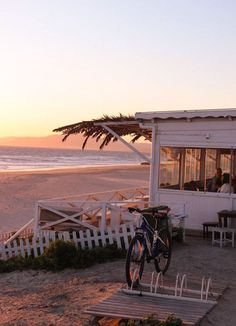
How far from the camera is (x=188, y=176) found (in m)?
12.9

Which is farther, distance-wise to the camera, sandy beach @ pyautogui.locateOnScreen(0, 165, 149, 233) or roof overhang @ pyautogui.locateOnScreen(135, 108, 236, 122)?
sandy beach @ pyautogui.locateOnScreen(0, 165, 149, 233)

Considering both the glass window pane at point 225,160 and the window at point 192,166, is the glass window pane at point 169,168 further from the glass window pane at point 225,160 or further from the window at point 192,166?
the glass window pane at point 225,160

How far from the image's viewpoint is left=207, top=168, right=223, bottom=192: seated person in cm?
1247

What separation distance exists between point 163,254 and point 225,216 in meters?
3.43

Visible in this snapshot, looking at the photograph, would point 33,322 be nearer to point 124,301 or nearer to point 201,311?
point 124,301

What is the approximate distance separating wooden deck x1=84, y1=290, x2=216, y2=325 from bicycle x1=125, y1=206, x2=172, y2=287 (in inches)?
19.9

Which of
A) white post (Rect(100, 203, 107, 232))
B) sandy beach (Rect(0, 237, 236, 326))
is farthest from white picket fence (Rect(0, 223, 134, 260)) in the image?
sandy beach (Rect(0, 237, 236, 326))

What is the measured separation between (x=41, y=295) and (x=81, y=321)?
5.84 ft

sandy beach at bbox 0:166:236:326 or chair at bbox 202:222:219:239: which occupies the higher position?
chair at bbox 202:222:219:239

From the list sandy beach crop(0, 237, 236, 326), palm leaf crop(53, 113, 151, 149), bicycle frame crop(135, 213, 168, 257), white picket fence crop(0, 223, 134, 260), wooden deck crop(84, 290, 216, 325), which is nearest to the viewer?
wooden deck crop(84, 290, 216, 325)

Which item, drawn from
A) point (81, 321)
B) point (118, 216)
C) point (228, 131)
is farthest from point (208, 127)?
point (81, 321)

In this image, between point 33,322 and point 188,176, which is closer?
point 33,322

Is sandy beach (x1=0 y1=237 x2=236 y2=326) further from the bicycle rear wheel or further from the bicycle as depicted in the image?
the bicycle

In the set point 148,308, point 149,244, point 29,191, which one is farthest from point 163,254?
point 29,191
